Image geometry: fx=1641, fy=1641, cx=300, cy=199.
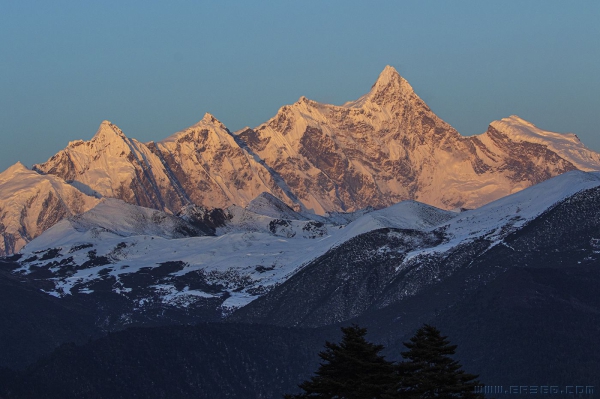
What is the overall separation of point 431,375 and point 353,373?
5976 millimetres

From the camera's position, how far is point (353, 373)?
385ft

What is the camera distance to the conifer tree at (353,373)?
115625 mm

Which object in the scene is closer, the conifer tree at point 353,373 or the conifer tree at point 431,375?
the conifer tree at point 431,375

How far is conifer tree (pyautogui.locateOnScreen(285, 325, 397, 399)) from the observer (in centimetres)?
11562

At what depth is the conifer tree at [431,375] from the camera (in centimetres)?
11369

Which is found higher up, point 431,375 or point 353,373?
point 353,373

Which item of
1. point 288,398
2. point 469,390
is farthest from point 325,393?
point 469,390

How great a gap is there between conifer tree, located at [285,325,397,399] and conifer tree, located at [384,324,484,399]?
4.44 ft

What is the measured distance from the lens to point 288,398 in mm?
116875

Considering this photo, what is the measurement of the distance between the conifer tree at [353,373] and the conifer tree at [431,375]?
135cm

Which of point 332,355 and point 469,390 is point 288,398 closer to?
point 332,355

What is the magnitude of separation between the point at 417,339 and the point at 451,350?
256 centimetres

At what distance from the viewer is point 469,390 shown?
113750mm

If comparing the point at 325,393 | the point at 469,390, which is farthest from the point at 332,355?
the point at 469,390
